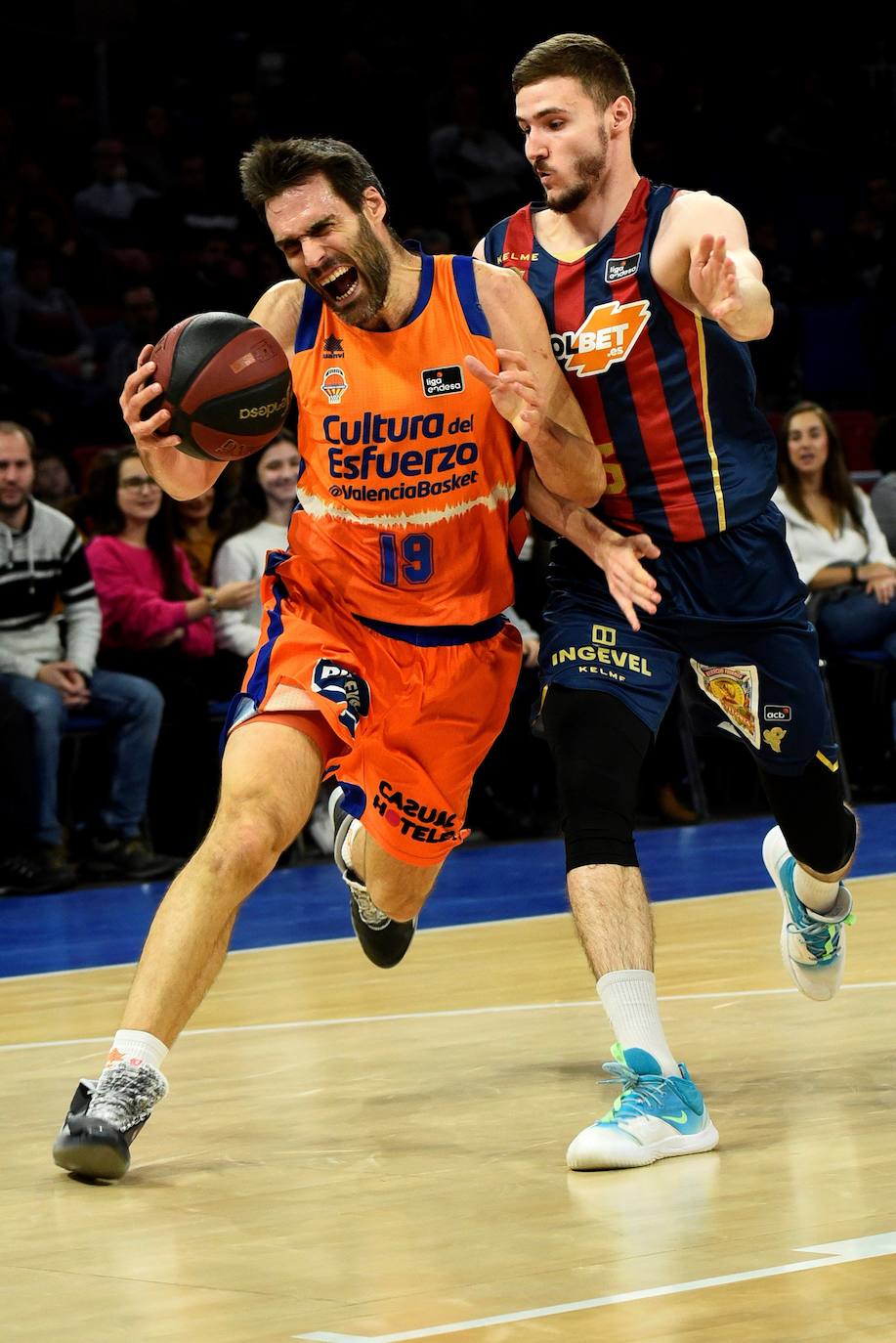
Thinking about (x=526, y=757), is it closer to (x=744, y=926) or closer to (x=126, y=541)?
(x=126, y=541)

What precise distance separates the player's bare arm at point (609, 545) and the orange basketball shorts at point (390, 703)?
1.29 ft

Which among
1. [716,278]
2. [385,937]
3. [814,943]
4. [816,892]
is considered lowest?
[385,937]

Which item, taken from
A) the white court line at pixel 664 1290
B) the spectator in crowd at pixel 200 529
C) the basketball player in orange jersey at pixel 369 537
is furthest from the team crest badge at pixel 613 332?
the spectator in crowd at pixel 200 529

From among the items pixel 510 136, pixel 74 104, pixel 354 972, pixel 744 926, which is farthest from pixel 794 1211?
pixel 510 136

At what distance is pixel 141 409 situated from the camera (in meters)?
4.29

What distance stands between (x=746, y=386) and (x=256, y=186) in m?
1.13

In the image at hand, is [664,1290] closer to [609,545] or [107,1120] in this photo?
[107,1120]

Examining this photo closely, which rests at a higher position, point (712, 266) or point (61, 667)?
point (712, 266)

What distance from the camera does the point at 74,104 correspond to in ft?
47.7

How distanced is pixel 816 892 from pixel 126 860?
14.6 feet

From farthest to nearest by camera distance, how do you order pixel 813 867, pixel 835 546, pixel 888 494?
1. pixel 888 494
2. pixel 835 546
3. pixel 813 867

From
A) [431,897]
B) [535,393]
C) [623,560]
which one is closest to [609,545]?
[623,560]

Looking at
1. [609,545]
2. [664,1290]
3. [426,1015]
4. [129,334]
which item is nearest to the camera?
[664,1290]

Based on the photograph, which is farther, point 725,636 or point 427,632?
point 427,632
